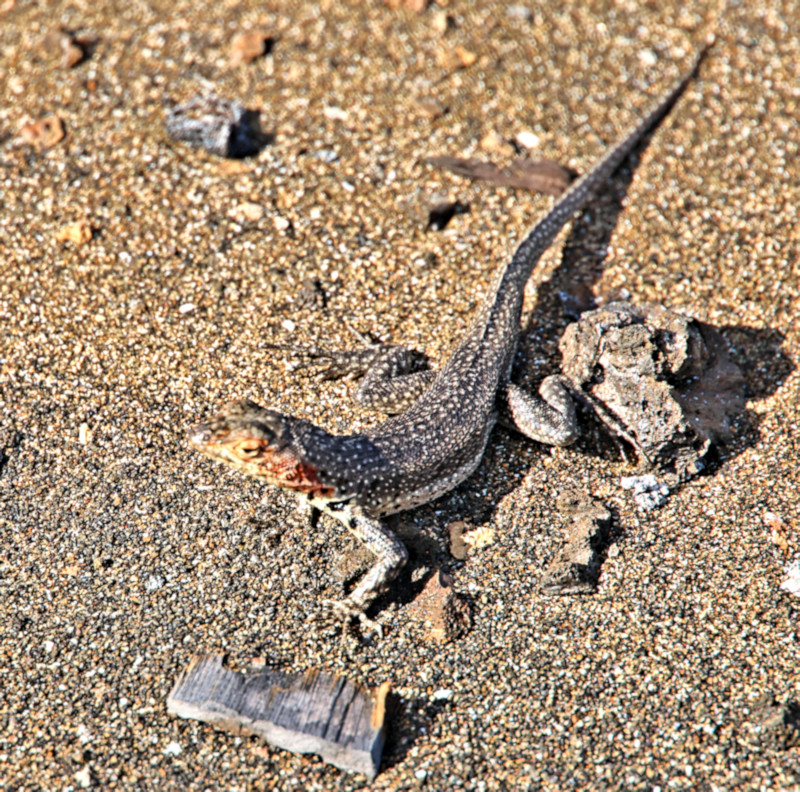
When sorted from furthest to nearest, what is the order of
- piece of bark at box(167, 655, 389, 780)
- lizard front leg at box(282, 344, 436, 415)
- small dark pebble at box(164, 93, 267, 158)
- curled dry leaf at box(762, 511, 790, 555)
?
1. small dark pebble at box(164, 93, 267, 158)
2. lizard front leg at box(282, 344, 436, 415)
3. curled dry leaf at box(762, 511, 790, 555)
4. piece of bark at box(167, 655, 389, 780)

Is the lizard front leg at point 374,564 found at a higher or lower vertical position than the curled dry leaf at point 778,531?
lower

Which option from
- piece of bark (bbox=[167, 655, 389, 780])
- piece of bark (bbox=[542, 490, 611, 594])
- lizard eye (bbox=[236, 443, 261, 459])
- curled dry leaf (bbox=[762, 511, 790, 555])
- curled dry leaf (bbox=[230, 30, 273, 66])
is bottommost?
piece of bark (bbox=[167, 655, 389, 780])

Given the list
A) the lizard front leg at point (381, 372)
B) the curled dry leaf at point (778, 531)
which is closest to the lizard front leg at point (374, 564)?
the lizard front leg at point (381, 372)

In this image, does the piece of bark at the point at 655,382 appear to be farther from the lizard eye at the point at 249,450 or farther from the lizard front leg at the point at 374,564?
the lizard eye at the point at 249,450

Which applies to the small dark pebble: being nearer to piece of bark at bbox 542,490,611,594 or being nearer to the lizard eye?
the lizard eye

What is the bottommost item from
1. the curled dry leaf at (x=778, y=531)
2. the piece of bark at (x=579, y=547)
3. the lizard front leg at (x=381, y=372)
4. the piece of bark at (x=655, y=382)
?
the piece of bark at (x=579, y=547)

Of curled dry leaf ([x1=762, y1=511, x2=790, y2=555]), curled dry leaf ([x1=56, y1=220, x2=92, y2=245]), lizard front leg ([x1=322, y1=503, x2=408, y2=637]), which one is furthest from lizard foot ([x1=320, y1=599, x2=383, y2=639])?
curled dry leaf ([x1=56, y1=220, x2=92, y2=245])
